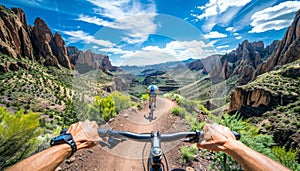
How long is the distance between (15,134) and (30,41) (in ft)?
338

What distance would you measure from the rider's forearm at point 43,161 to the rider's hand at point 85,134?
140mm

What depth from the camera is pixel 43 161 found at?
849mm

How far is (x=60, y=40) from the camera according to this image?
9506 cm

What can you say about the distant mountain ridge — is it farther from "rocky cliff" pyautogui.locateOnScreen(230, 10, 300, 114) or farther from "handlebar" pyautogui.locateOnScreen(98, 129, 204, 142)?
"handlebar" pyautogui.locateOnScreen(98, 129, 204, 142)

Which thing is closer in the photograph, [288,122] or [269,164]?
[269,164]

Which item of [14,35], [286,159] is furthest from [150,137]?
[14,35]

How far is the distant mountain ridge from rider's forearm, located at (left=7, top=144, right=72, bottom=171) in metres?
67.0

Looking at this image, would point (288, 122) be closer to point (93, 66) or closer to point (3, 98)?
point (93, 66)

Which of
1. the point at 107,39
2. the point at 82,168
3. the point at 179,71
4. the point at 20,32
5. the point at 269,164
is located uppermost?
the point at 20,32

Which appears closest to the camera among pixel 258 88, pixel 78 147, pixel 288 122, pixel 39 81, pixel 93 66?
pixel 78 147

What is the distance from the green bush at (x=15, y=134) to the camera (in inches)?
156

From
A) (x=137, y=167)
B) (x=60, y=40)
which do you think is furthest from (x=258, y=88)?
(x=60, y=40)

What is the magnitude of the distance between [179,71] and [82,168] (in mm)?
4530

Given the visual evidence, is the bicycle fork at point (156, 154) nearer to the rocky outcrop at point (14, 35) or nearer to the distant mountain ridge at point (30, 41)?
the distant mountain ridge at point (30, 41)
